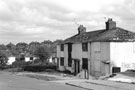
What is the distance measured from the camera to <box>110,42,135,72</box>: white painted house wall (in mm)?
33312

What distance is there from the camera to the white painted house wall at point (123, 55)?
33.3 m

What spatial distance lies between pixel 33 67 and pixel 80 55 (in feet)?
60.3

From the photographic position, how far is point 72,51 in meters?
44.3

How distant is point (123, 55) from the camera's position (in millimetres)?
33656

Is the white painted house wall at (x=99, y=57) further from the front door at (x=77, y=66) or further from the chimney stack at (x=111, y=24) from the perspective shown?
the front door at (x=77, y=66)

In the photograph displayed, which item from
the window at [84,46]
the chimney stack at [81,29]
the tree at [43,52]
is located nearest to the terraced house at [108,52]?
the window at [84,46]

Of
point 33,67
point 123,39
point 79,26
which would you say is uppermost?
→ point 79,26

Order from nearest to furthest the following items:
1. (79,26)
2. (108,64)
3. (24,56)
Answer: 1. (108,64)
2. (79,26)
3. (24,56)

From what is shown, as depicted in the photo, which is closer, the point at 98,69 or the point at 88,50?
the point at 98,69

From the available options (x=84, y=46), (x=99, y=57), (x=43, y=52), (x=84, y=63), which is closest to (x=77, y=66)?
(x=84, y=63)

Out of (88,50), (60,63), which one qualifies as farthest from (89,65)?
(60,63)

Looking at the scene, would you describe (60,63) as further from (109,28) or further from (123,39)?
(123,39)

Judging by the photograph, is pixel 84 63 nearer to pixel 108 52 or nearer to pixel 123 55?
pixel 108 52

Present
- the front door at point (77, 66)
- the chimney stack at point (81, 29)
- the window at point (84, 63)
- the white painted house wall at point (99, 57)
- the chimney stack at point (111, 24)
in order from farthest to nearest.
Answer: the chimney stack at point (81, 29) → the front door at point (77, 66) → the window at point (84, 63) → the chimney stack at point (111, 24) → the white painted house wall at point (99, 57)
